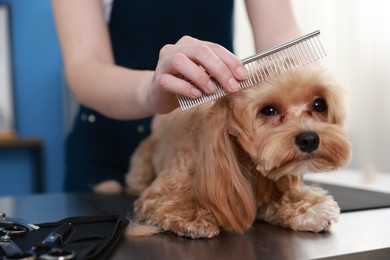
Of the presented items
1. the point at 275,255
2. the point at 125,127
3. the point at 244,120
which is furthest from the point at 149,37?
the point at 275,255

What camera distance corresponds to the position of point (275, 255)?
0.77 m

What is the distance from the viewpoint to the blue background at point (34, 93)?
127 inches

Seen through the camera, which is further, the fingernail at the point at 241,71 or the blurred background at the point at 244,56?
the blurred background at the point at 244,56

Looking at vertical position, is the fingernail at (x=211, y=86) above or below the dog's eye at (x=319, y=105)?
above

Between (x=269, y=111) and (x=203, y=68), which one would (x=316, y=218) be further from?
(x=203, y=68)

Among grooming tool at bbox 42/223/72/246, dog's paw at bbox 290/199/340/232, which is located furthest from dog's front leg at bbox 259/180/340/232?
grooming tool at bbox 42/223/72/246

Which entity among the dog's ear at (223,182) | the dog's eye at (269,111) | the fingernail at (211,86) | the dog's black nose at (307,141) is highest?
the fingernail at (211,86)

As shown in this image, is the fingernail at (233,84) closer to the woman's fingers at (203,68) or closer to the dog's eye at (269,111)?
the woman's fingers at (203,68)

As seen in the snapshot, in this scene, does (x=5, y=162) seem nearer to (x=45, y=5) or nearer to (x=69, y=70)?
(x=45, y=5)

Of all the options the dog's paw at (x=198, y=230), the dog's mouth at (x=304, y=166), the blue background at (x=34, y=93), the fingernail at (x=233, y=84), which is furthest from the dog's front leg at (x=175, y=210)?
the blue background at (x=34, y=93)

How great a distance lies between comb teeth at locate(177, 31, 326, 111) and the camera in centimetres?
87

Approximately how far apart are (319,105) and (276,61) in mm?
158

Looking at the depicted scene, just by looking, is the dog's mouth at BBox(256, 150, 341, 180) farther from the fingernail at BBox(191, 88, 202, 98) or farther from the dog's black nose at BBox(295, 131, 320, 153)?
the fingernail at BBox(191, 88, 202, 98)

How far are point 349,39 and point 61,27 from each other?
1.57m
